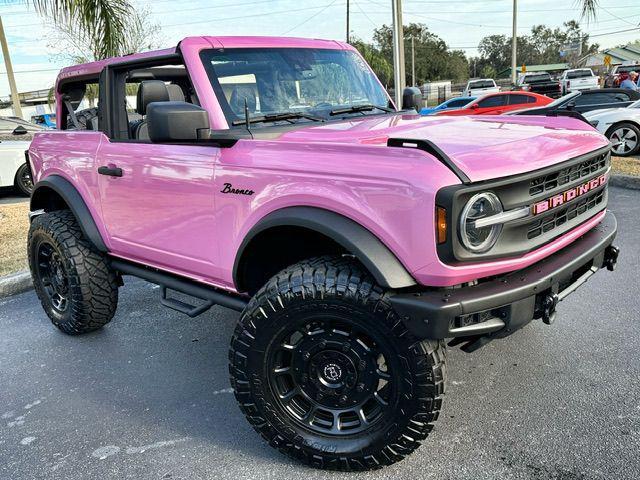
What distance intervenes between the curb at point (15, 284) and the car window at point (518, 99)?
15.0 meters

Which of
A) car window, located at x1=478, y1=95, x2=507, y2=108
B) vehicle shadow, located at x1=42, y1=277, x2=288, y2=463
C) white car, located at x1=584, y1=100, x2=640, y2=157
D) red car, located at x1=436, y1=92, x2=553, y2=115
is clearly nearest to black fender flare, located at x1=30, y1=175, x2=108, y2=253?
vehicle shadow, located at x1=42, y1=277, x2=288, y2=463

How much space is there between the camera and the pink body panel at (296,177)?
2137mm

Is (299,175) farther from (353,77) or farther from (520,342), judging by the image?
(520,342)

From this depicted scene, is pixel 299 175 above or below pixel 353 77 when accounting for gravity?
below

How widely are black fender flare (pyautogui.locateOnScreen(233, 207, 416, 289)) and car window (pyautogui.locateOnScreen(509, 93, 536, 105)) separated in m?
16.1

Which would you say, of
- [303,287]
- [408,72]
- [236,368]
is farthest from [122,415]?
[408,72]

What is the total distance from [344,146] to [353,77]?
158 centimetres

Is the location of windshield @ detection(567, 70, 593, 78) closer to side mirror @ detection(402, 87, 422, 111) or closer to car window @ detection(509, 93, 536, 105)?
car window @ detection(509, 93, 536, 105)

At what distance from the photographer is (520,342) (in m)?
3.62

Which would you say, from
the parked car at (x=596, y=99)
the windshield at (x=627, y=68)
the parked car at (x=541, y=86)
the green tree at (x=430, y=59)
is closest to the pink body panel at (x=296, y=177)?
the parked car at (x=596, y=99)

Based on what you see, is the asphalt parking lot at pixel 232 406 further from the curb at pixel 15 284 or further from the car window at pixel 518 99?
the car window at pixel 518 99

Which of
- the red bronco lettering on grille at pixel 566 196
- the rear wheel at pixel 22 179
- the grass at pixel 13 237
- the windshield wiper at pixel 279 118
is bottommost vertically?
the grass at pixel 13 237

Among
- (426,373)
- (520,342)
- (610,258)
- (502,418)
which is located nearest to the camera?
(426,373)

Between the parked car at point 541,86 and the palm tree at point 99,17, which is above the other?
the palm tree at point 99,17
